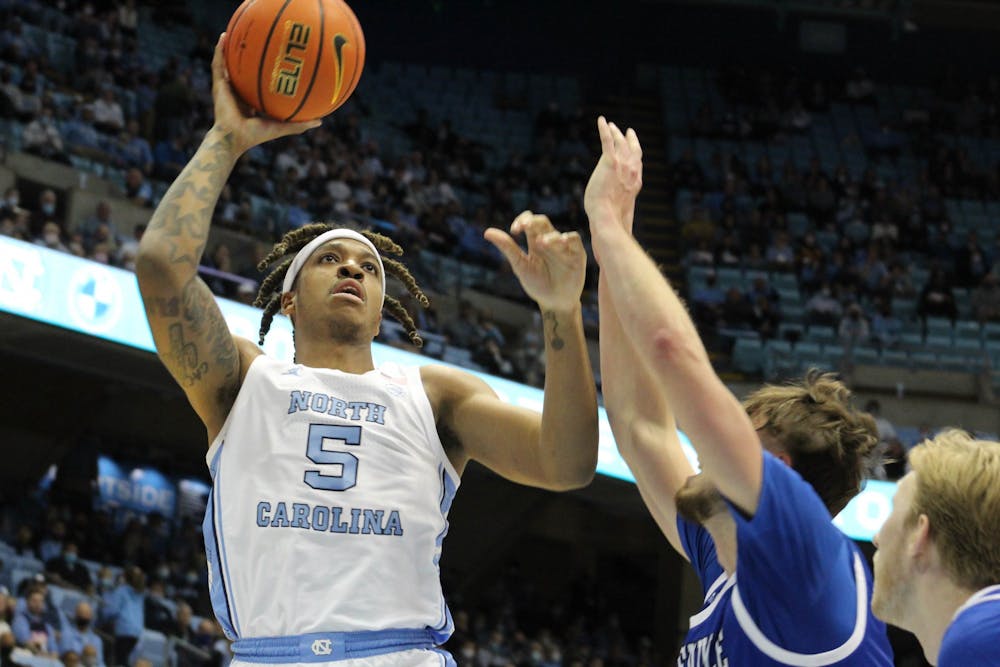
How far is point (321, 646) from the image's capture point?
9.49 ft

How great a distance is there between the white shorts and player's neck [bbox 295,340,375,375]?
72 cm

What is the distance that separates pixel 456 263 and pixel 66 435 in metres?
3.97

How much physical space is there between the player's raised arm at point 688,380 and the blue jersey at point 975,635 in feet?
1.20

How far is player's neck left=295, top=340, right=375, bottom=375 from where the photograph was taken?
11.0 ft

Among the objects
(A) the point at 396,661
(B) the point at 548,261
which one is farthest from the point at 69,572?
(B) the point at 548,261

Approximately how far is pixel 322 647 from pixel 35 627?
21.1ft

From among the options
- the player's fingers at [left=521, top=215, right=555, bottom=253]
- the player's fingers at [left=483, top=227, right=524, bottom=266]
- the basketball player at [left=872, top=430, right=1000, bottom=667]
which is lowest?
the basketball player at [left=872, top=430, right=1000, bottom=667]

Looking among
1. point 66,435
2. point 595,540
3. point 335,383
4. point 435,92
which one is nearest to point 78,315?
point 66,435

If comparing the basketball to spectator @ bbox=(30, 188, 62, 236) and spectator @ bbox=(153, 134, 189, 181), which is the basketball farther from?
spectator @ bbox=(153, 134, 189, 181)

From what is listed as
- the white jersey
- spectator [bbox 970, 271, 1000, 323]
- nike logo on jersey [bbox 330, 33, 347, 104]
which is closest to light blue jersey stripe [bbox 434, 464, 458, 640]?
the white jersey

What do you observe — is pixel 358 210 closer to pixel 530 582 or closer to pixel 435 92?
pixel 530 582

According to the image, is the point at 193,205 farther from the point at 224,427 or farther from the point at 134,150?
the point at 134,150

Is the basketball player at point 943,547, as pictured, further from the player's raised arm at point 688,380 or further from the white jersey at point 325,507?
the white jersey at point 325,507

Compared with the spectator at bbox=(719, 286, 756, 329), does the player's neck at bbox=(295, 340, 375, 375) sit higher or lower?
higher
